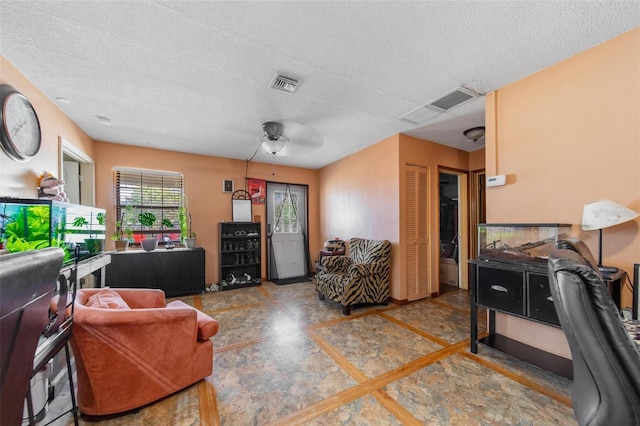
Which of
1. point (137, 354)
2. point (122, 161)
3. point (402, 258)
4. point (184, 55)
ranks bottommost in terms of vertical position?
point (137, 354)

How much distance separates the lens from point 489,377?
194cm

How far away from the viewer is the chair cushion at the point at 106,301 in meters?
1.78

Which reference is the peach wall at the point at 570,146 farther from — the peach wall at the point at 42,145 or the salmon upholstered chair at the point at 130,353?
the peach wall at the point at 42,145

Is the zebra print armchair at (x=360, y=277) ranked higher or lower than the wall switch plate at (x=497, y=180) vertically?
lower

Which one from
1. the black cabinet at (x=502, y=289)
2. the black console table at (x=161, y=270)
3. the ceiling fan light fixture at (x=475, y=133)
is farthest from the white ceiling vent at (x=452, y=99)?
the black console table at (x=161, y=270)

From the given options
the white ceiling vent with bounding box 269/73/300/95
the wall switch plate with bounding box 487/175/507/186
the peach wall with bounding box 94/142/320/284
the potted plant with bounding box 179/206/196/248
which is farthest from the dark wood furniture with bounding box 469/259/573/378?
the potted plant with bounding box 179/206/196/248

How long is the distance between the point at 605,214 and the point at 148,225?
5613mm

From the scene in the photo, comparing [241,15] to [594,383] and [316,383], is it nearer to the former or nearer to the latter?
[594,383]

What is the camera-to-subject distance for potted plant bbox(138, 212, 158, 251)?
3949mm

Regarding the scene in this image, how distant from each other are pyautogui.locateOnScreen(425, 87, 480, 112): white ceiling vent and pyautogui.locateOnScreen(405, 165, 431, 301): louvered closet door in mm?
1084

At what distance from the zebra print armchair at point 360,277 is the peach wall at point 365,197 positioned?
20 cm

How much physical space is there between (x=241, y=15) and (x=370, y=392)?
2.73 meters

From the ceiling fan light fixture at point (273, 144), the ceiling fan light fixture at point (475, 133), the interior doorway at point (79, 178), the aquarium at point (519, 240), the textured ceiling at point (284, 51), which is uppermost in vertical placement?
the textured ceiling at point (284, 51)

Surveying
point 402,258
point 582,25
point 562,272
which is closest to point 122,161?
point 402,258
